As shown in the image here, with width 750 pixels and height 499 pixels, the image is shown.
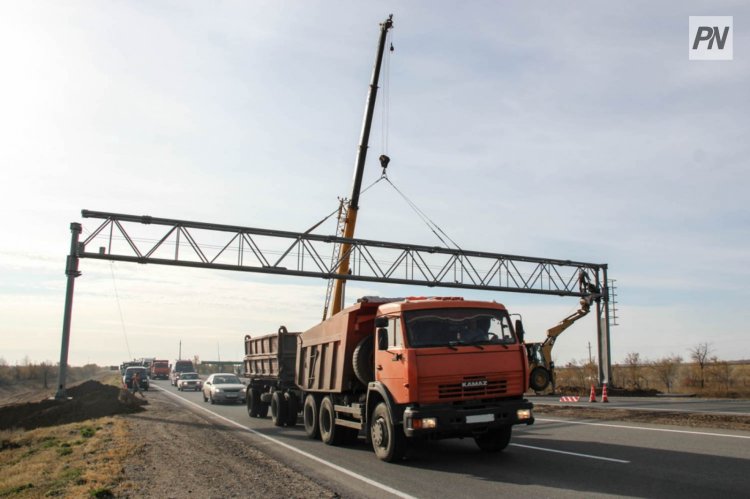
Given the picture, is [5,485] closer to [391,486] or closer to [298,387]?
[391,486]

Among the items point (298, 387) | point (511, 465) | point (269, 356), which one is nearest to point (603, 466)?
point (511, 465)

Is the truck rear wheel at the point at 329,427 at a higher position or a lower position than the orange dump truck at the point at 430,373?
lower

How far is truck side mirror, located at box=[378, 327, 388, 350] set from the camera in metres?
11.4

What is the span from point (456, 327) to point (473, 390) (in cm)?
111

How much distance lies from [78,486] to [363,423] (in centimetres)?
501

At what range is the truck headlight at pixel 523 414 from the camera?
35.2 feet

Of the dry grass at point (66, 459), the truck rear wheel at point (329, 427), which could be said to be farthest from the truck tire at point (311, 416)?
the dry grass at point (66, 459)

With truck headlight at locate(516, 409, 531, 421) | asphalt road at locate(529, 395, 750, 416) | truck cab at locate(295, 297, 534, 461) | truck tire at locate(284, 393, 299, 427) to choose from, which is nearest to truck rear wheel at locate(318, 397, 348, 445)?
truck cab at locate(295, 297, 534, 461)

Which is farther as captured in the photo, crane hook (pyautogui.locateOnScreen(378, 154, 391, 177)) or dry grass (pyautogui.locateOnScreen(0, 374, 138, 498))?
crane hook (pyautogui.locateOnScreen(378, 154, 391, 177))

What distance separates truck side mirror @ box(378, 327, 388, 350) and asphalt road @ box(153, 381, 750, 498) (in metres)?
1.99

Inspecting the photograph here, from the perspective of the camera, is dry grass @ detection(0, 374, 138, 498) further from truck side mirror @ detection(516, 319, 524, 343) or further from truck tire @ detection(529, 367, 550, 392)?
truck tire @ detection(529, 367, 550, 392)

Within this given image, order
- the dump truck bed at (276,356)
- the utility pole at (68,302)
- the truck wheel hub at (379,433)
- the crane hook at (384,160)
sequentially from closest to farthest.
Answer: the truck wheel hub at (379,433) < the dump truck bed at (276,356) < the utility pole at (68,302) < the crane hook at (384,160)

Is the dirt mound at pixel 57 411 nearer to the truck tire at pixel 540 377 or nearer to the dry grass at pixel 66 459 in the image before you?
the dry grass at pixel 66 459

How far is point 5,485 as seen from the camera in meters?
10.4
